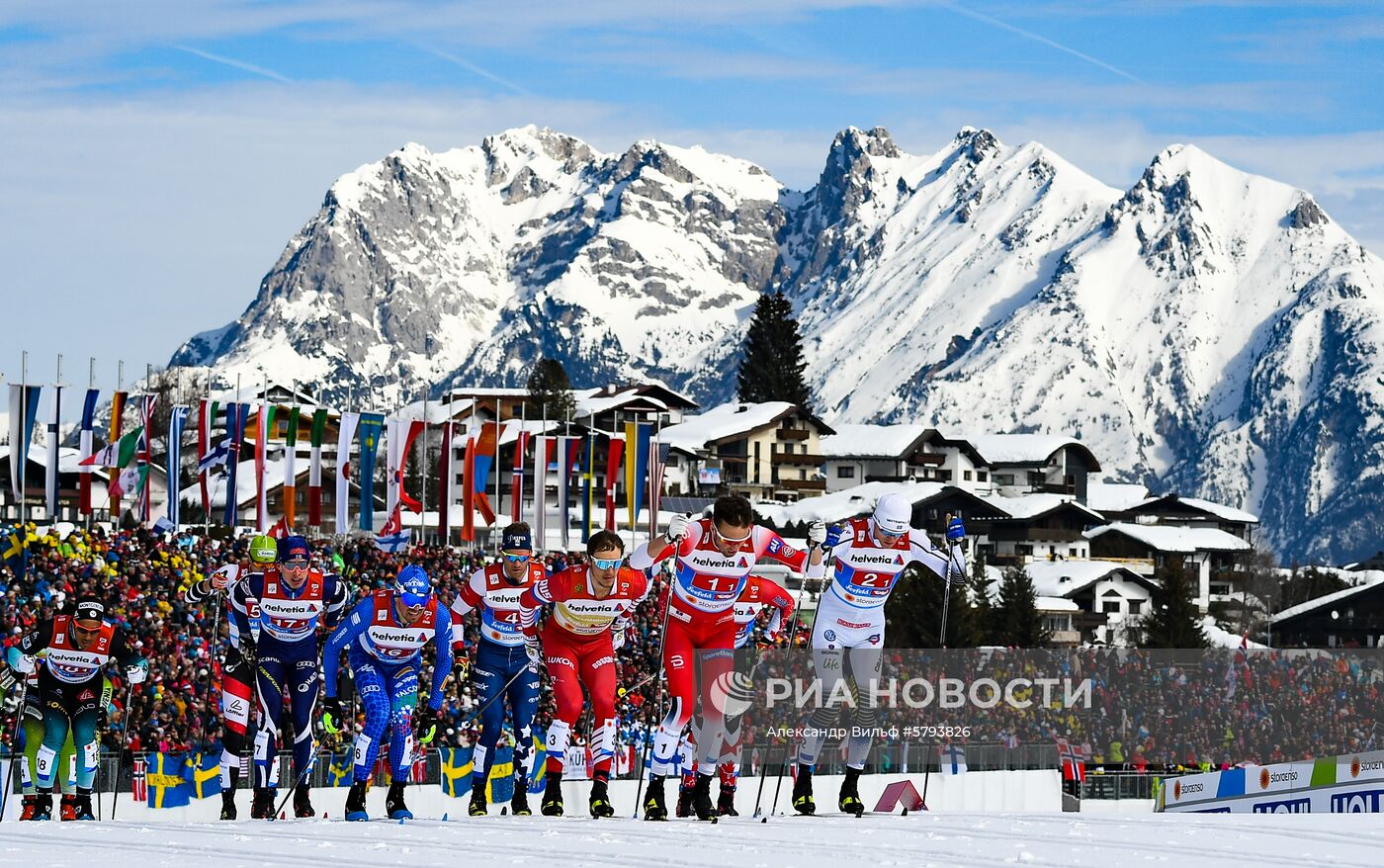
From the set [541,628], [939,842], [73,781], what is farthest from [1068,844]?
[73,781]

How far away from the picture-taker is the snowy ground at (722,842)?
10680mm

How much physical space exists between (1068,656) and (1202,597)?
104 meters

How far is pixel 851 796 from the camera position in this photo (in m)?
14.3

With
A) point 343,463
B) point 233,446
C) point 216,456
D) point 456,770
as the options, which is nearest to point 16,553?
point 343,463

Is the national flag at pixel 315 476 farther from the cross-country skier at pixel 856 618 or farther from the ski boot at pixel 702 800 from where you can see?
the ski boot at pixel 702 800

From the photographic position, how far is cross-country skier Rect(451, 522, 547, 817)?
572 inches

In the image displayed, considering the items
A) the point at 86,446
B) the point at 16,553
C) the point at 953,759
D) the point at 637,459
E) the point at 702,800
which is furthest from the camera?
the point at 637,459

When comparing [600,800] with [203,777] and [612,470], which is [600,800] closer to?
[203,777]

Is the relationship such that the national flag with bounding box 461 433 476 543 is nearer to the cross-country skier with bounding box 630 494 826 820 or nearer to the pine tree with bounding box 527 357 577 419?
the cross-country skier with bounding box 630 494 826 820

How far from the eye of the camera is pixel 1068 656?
1814 centimetres

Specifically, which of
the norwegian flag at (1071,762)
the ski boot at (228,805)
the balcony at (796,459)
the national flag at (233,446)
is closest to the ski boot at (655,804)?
the ski boot at (228,805)

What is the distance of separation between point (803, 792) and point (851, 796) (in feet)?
1.17

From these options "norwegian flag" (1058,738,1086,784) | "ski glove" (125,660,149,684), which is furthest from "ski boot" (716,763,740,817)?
"norwegian flag" (1058,738,1086,784)

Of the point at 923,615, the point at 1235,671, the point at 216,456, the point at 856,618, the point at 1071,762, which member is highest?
the point at 216,456
